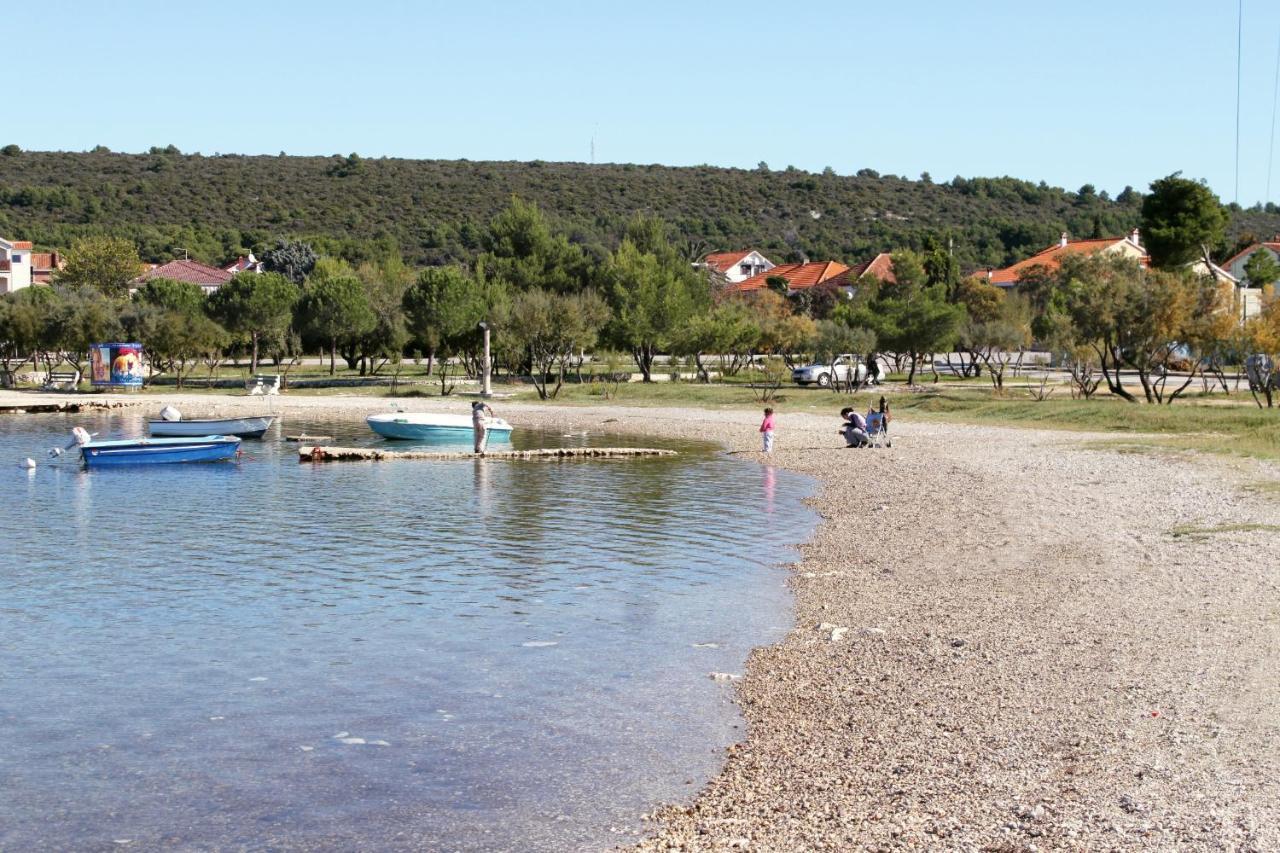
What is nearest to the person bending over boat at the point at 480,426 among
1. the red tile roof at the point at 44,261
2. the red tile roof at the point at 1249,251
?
the red tile roof at the point at 1249,251

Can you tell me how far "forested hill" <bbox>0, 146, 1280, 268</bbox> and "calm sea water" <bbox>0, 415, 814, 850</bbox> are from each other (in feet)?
351

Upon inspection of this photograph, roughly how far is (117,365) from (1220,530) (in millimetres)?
56959

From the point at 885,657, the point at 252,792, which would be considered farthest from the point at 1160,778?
the point at 252,792

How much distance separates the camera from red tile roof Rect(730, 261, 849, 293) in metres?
113

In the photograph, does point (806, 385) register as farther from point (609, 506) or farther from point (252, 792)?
point (252, 792)

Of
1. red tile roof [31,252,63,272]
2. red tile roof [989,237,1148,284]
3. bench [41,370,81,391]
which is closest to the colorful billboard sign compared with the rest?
bench [41,370,81,391]

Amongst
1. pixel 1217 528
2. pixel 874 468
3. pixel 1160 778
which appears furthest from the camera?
pixel 874 468

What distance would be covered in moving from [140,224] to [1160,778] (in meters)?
158

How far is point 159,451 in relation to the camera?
3731 cm

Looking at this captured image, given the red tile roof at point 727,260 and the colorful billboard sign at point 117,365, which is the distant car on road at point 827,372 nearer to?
the colorful billboard sign at point 117,365

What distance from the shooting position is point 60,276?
108000 mm

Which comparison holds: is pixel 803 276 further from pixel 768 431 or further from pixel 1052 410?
pixel 768 431

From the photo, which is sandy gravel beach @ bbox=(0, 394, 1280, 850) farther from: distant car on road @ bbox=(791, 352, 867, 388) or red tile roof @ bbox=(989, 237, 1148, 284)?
red tile roof @ bbox=(989, 237, 1148, 284)

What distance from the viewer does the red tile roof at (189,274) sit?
359ft
